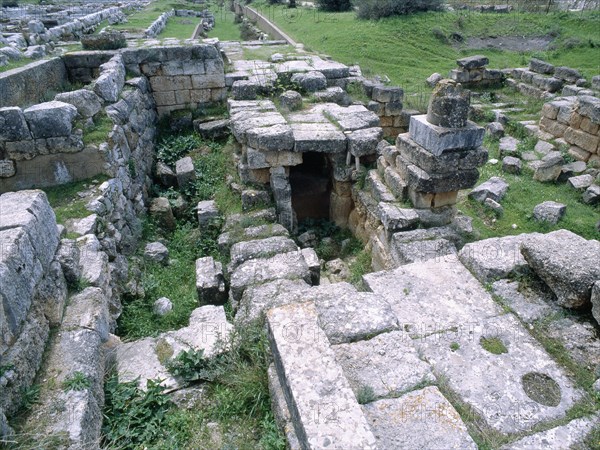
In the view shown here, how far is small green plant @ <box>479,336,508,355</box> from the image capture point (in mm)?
3164

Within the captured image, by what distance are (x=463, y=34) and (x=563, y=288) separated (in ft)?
63.6

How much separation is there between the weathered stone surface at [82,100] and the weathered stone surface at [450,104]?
5091 mm

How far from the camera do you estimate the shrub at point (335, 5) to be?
25875 mm

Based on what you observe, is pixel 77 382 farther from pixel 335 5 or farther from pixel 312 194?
pixel 335 5

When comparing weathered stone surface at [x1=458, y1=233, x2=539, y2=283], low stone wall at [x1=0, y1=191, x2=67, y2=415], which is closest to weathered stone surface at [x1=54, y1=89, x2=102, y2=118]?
low stone wall at [x1=0, y1=191, x2=67, y2=415]

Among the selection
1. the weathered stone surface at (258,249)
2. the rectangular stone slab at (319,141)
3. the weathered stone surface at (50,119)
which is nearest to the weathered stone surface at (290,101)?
the rectangular stone slab at (319,141)

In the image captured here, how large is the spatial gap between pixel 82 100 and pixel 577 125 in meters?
10.4

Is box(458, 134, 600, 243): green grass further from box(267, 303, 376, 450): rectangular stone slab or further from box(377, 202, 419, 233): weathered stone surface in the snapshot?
box(267, 303, 376, 450): rectangular stone slab

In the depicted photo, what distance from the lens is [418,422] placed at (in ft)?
8.30

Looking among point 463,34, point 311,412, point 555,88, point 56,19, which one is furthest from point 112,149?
point 463,34

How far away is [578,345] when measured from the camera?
3.17 m

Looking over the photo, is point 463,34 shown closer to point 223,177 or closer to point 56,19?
point 223,177

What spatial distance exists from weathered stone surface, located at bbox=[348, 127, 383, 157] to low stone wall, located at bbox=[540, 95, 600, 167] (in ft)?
19.1

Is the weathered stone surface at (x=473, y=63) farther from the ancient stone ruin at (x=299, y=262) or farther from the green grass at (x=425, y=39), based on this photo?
the ancient stone ruin at (x=299, y=262)
